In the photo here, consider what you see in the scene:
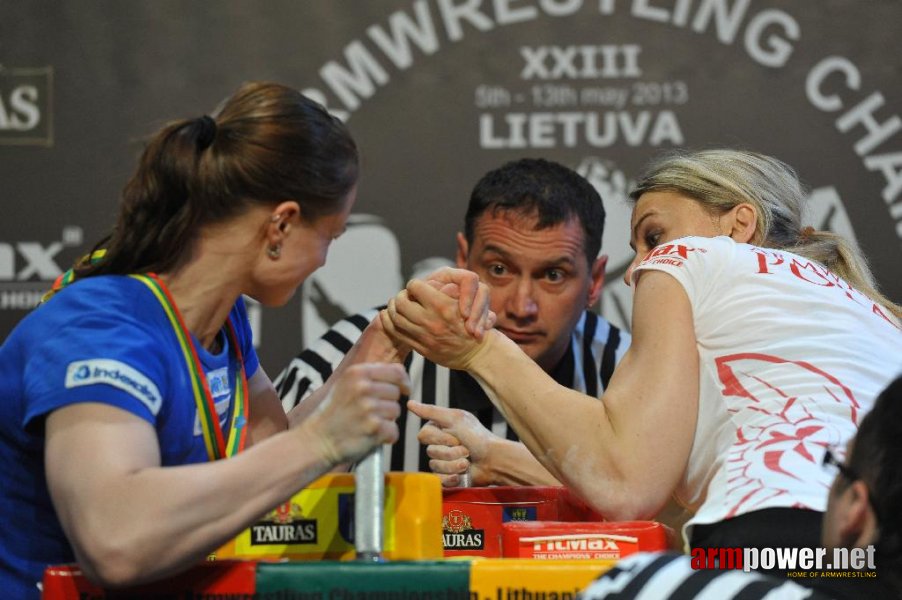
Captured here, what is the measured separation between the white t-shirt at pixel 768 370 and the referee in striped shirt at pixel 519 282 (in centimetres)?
90

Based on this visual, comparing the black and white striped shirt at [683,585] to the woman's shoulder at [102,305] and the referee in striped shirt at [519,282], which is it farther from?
the referee in striped shirt at [519,282]

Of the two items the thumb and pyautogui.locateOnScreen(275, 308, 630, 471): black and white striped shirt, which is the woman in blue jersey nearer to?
the thumb

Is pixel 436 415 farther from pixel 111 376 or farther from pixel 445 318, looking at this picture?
pixel 111 376

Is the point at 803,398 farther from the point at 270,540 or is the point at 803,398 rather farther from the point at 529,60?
the point at 529,60

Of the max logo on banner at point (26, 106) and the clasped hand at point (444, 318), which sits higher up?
the max logo on banner at point (26, 106)

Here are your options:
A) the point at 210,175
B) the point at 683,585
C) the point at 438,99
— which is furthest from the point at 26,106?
the point at 683,585

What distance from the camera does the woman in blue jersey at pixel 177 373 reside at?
125 cm

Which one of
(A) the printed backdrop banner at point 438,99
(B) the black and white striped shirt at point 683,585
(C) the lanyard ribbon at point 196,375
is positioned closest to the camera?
(B) the black and white striped shirt at point 683,585

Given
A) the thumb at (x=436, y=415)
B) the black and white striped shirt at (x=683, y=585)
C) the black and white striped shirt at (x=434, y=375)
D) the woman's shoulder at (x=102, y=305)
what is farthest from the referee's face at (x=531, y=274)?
the black and white striped shirt at (x=683, y=585)

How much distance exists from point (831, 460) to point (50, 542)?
3.09 feet

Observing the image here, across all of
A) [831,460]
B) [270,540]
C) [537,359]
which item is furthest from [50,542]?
[537,359]

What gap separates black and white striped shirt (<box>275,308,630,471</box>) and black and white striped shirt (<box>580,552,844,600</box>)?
1.72 meters

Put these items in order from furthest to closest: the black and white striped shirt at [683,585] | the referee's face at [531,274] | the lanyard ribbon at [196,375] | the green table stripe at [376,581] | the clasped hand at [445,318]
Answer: the referee's face at [531,274] → the clasped hand at [445,318] → the lanyard ribbon at [196,375] → the green table stripe at [376,581] → the black and white striped shirt at [683,585]

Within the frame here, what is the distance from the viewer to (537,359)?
8.86 ft
